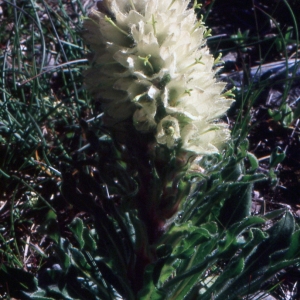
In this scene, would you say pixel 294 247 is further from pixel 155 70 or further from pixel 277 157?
pixel 155 70

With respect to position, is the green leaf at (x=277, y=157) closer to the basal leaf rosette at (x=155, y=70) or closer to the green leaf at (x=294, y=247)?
the green leaf at (x=294, y=247)

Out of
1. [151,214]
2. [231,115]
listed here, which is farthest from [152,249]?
[231,115]

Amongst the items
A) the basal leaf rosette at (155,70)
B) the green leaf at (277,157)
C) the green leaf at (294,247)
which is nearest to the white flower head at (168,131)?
the basal leaf rosette at (155,70)

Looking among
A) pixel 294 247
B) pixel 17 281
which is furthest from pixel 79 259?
pixel 294 247

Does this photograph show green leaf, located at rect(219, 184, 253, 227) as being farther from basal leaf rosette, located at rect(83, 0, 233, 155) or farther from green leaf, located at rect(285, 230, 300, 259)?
basal leaf rosette, located at rect(83, 0, 233, 155)

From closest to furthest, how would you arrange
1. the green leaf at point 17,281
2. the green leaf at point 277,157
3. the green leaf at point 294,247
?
the green leaf at point 294,247 < the green leaf at point 17,281 < the green leaf at point 277,157

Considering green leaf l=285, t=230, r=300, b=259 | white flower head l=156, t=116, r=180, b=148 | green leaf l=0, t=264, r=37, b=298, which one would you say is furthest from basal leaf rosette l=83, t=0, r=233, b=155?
green leaf l=0, t=264, r=37, b=298

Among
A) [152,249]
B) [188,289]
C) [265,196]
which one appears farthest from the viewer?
[265,196]

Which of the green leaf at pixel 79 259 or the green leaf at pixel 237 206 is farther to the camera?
the green leaf at pixel 237 206

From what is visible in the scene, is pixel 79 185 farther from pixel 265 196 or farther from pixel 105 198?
pixel 265 196
